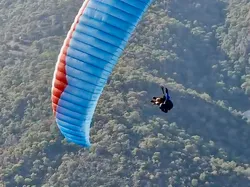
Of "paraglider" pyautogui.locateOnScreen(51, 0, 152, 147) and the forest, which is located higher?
the forest

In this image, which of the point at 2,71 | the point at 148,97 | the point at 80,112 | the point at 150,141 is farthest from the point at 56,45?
the point at 80,112

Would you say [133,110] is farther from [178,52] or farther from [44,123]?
[178,52]

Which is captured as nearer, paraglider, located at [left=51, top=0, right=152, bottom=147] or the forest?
paraglider, located at [left=51, top=0, right=152, bottom=147]

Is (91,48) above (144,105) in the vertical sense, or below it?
below

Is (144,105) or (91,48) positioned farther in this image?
(144,105)
